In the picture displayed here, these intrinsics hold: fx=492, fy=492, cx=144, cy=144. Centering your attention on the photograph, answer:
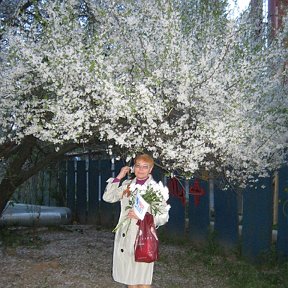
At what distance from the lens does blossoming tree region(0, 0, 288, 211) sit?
4.39m

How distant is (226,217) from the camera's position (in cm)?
741

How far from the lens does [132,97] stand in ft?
14.2

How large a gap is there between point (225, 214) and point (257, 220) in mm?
739

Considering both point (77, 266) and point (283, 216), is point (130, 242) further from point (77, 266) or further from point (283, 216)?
point (283, 216)

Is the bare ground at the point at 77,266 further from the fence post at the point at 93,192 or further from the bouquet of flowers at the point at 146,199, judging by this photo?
the fence post at the point at 93,192

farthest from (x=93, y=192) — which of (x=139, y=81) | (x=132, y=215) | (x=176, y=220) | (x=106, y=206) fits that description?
(x=132, y=215)

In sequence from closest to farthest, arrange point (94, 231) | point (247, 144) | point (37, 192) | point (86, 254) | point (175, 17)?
point (175, 17) → point (247, 144) → point (86, 254) → point (94, 231) → point (37, 192)

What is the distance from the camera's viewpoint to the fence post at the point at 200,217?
7.80 metres

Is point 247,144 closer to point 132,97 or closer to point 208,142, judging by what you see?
point 208,142

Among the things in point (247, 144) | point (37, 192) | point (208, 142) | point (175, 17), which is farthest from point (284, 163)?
point (37, 192)

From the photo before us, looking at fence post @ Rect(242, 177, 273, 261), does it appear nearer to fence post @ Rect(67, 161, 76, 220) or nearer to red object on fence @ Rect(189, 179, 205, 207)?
red object on fence @ Rect(189, 179, 205, 207)

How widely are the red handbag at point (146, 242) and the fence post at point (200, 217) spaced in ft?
13.4

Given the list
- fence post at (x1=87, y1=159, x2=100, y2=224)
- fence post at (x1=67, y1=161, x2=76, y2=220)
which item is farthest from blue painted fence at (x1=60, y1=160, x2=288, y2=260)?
fence post at (x1=67, y1=161, x2=76, y2=220)

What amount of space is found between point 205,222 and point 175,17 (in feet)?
13.4
